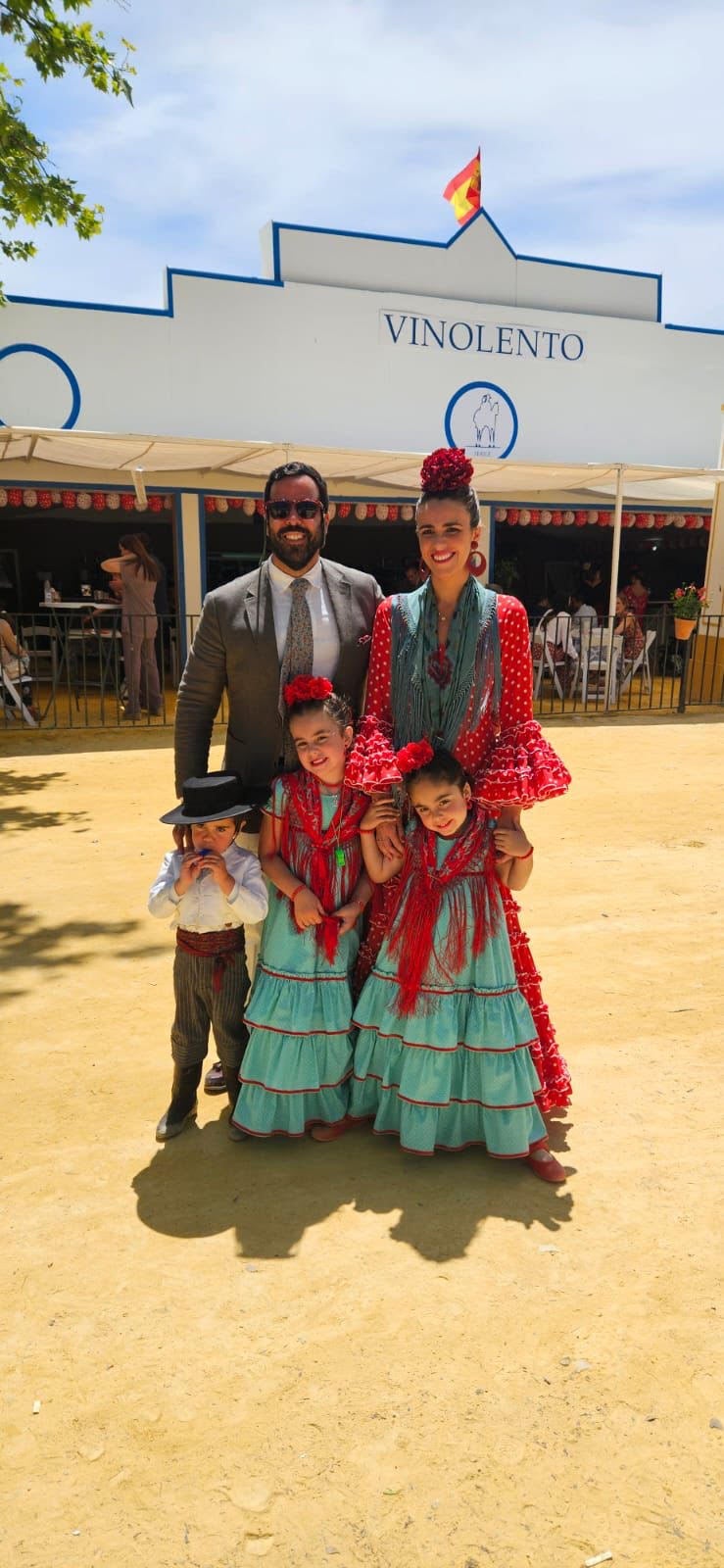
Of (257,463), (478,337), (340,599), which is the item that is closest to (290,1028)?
(340,599)

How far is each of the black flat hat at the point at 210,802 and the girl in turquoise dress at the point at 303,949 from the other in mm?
125

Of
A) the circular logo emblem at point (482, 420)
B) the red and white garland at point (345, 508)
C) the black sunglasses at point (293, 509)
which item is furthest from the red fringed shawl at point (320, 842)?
the circular logo emblem at point (482, 420)

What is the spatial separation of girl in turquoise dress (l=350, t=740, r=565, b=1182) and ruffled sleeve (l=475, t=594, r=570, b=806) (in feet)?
0.31

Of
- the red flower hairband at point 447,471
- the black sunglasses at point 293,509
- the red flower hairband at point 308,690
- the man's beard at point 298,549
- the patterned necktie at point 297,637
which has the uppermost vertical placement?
the red flower hairband at point 447,471

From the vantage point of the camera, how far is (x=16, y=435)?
30.6ft

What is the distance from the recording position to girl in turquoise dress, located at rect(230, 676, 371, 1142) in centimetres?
276

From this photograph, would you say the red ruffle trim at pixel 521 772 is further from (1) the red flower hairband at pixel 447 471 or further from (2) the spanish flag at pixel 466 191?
(2) the spanish flag at pixel 466 191

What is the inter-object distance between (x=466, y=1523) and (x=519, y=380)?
14.4 m

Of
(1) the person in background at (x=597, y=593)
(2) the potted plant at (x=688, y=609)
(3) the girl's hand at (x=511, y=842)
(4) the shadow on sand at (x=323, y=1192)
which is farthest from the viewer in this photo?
(1) the person in background at (x=597, y=593)

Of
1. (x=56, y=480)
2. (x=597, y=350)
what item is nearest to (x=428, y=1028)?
(x=56, y=480)

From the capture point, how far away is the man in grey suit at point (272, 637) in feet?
9.04

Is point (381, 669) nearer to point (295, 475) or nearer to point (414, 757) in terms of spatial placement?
point (414, 757)

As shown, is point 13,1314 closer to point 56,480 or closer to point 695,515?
point 56,480

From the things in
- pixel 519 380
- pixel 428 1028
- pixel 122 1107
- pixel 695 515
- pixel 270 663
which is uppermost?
pixel 519 380
